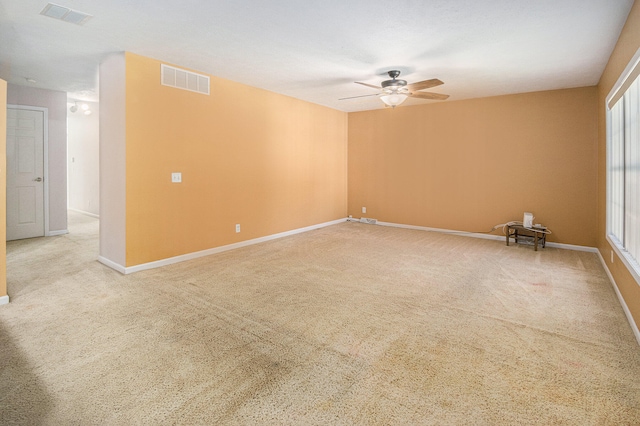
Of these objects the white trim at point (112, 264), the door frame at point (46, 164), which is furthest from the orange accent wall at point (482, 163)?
the door frame at point (46, 164)

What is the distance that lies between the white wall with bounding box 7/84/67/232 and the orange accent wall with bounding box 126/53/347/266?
128 inches

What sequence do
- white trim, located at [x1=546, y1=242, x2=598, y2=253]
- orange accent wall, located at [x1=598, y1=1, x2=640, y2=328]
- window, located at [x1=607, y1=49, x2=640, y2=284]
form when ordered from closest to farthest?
orange accent wall, located at [x1=598, y1=1, x2=640, y2=328] < window, located at [x1=607, y1=49, x2=640, y2=284] < white trim, located at [x1=546, y1=242, x2=598, y2=253]

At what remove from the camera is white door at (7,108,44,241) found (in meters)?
5.75

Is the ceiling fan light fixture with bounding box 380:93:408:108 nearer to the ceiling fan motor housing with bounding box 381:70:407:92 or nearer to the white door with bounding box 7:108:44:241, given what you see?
the ceiling fan motor housing with bounding box 381:70:407:92

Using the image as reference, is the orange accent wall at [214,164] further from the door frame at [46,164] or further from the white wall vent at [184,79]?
the door frame at [46,164]

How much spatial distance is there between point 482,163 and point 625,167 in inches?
117

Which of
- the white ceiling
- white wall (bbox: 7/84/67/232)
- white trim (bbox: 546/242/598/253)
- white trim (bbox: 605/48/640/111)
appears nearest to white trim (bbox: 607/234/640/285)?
white trim (bbox: 605/48/640/111)

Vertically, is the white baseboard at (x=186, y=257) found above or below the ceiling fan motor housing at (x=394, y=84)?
below

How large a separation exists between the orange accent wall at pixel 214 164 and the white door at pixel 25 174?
10.8 ft

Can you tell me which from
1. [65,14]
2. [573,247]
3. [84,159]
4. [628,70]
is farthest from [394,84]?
[84,159]

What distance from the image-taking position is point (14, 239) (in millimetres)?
5824

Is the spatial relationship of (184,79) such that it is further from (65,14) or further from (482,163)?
(482,163)

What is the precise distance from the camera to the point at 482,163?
6.33 meters

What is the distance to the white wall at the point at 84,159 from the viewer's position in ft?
27.1
